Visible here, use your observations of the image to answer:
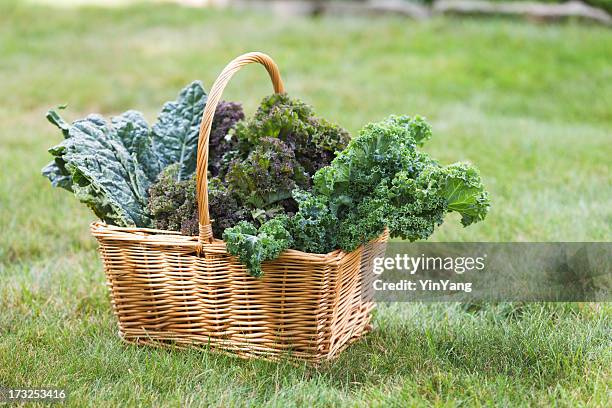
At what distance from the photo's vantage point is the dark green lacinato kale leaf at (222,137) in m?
3.44

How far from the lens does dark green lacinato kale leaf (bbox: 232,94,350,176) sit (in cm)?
316

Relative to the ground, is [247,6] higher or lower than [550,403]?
higher

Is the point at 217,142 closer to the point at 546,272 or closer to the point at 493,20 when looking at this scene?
the point at 546,272

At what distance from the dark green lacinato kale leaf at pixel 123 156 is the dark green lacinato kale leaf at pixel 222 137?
0.10 metres

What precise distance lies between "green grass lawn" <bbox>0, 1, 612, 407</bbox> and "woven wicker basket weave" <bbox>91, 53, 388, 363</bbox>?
3.9 inches

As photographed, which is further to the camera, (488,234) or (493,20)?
(493,20)

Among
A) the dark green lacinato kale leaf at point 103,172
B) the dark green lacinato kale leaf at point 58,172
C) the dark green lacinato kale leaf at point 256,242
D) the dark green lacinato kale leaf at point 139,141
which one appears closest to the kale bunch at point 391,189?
the dark green lacinato kale leaf at point 256,242

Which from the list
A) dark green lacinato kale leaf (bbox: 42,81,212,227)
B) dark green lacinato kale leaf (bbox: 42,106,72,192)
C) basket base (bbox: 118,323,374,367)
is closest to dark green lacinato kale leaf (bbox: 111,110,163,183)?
dark green lacinato kale leaf (bbox: 42,81,212,227)

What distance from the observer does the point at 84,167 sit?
9.96 ft

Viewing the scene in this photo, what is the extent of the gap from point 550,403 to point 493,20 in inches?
324

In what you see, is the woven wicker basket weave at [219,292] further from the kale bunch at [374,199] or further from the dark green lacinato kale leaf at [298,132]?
the dark green lacinato kale leaf at [298,132]

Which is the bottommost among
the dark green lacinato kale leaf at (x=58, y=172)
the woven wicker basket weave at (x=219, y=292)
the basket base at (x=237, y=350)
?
the basket base at (x=237, y=350)

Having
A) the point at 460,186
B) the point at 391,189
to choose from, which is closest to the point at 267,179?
the point at 391,189

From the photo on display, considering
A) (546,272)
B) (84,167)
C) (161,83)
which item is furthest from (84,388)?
(161,83)
